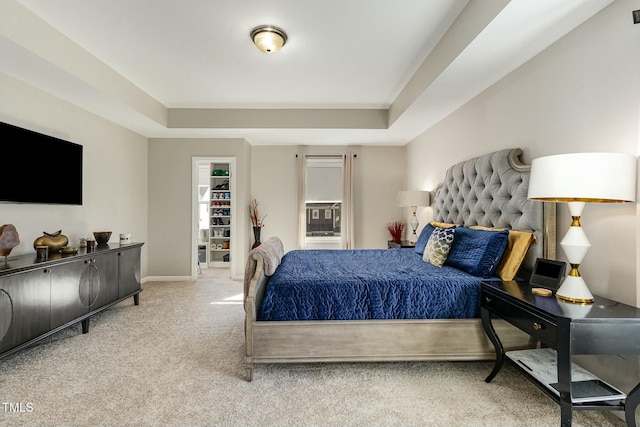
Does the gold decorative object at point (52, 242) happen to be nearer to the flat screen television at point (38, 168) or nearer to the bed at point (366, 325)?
the flat screen television at point (38, 168)

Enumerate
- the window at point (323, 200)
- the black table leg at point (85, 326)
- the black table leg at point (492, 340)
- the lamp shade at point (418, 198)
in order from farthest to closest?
the window at point (323, 200) → the lamp shade at point (418, 198) → the black table leg at point (85, 326) → the black table leg at point (492, 340)

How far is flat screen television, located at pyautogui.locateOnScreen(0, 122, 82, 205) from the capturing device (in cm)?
252

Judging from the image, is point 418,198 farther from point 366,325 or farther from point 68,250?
point 68,250

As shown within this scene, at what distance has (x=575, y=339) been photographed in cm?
136

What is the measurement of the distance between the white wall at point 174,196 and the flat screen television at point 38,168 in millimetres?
1559

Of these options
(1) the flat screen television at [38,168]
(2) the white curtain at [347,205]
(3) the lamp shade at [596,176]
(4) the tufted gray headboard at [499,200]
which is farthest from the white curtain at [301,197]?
(3) the lamp shade at [596,176]

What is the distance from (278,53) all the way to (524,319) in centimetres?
281

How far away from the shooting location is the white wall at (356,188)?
5434mm

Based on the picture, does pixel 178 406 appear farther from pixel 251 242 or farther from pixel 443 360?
Answer: pixel 251 242

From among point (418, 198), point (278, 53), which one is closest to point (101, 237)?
point (278, 53)

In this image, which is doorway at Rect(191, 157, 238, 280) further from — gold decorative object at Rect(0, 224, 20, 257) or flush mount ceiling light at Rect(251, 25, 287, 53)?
flush mount ceiling light at Rect(251, 25, 287, 53)

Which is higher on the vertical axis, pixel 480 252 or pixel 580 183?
pixel 580 183

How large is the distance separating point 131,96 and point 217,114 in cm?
110

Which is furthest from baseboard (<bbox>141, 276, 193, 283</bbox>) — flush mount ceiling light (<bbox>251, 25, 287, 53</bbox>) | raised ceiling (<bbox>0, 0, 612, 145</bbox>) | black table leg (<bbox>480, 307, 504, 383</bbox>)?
black table leg (<bbox>480, 307, 504, 383</bbox>)
